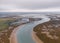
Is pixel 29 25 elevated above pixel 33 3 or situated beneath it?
situated beneath

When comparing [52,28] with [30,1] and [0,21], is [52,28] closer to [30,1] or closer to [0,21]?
[30,1]

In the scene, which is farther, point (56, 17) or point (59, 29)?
point (56, 17)

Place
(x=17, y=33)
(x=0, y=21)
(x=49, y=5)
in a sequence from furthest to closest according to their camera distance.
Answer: (x=49, y=5)
(x=0, y=21)
(x=17, y=33)

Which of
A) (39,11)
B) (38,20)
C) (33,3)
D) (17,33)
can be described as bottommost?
(17,33)

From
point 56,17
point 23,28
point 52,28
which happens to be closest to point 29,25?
point 23,28

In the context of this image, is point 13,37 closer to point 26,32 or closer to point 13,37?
point 13,37

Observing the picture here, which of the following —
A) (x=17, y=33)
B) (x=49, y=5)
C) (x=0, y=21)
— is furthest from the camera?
(x=49, y=5)

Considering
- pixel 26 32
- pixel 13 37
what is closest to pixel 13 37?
pixel 13 37
